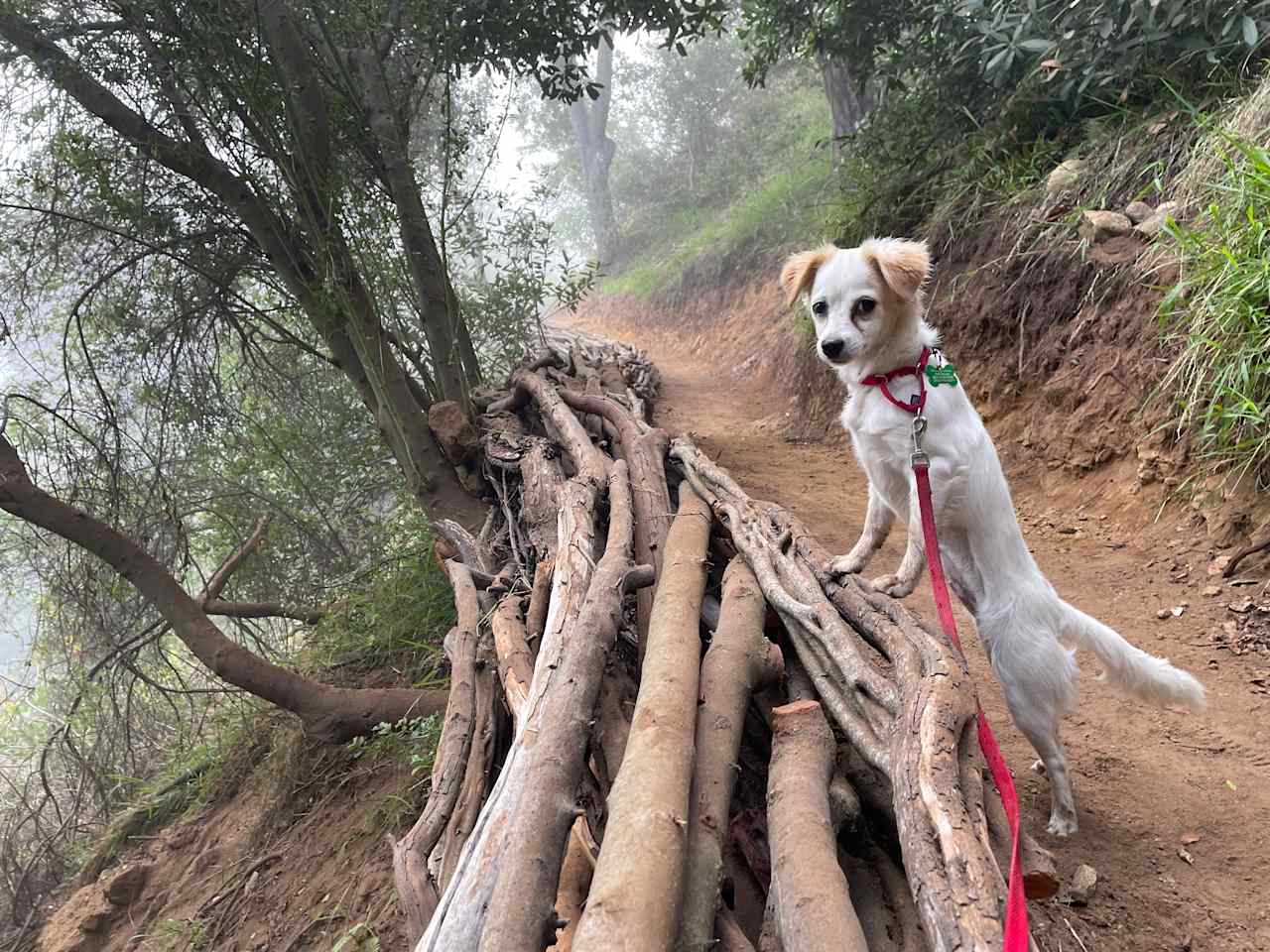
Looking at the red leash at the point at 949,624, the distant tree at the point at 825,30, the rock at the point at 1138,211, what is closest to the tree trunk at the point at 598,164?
the distant tree at the point at 825,30

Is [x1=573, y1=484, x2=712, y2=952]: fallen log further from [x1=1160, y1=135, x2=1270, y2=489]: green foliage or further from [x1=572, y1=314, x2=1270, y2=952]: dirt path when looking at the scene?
[x1=1160, y1=135, x2=1270, y2=489]: green foliage

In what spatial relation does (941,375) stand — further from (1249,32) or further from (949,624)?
(1249,32)

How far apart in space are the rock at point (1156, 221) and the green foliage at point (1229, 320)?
31 centimetres

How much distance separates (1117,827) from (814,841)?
1.38 meters

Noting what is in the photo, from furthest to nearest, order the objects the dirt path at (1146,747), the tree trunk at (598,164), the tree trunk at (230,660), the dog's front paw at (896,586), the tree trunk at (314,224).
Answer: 1. the tree trunk at (598,164)
2. the tree trunk at (314,224)
3. the tree trunk at (230,660)
4. the dog's front paw at (896,586)
5. the dirt path at (1146,747)

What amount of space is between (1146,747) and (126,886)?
5.24 m

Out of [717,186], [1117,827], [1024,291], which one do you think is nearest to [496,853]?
[1117,827]

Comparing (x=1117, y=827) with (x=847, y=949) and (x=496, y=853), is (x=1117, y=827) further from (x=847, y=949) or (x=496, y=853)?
(x=496, y=853)

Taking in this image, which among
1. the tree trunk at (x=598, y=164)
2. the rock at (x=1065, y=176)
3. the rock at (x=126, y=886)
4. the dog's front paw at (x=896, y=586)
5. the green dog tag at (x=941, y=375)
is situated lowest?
the rock at (x=126, y=886)

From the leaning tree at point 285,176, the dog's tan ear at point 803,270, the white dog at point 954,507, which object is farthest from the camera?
the leaning tree at point 285,176

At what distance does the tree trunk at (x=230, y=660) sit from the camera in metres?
3.78

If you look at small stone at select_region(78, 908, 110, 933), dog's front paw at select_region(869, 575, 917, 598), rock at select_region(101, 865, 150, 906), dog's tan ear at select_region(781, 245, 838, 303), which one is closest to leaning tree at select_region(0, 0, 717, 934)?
rock at select_region(101, 865, 150, 906)

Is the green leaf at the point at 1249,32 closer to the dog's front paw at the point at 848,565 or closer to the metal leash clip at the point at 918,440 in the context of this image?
the metal leash clip at the point at 918,440

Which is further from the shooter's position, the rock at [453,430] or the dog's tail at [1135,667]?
the rock at [453,430]
